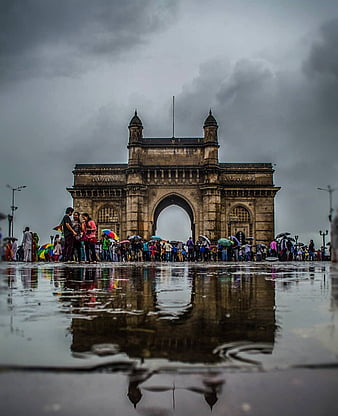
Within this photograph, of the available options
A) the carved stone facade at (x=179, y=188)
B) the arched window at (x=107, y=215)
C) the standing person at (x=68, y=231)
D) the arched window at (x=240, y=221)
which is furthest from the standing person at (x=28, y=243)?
the arched window at (x=240, y=221)

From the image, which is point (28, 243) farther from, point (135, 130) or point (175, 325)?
point (135, 130)

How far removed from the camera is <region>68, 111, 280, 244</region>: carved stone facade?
40.1 m

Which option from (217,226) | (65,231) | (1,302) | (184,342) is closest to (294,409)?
(184,342)

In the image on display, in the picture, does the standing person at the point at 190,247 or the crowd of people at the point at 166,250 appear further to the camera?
the standing person at the point at 190,247

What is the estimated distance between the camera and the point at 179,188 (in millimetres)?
40875

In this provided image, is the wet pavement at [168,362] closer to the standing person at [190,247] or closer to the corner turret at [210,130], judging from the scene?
the standing person at [190,247]

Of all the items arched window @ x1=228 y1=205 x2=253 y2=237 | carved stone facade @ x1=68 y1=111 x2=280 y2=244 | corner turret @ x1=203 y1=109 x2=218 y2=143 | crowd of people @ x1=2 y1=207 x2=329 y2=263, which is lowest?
crowd of people @ x1=2 y1=207 x2=329 y2=263

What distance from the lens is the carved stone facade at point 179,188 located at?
40094 millimetres

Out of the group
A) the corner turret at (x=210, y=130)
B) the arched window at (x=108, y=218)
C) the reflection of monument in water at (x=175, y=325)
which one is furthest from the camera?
the arched window at (x=108, y=218)

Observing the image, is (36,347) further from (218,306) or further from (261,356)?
(218,306)

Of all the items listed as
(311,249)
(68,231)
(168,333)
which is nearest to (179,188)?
(311,249)

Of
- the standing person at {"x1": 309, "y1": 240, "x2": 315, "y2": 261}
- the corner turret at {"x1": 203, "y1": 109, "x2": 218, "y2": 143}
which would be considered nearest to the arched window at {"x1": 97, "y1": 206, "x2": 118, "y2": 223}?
the corner turret at {"x1": 203, "y1": 109, "x2": 218, "y2": 143}

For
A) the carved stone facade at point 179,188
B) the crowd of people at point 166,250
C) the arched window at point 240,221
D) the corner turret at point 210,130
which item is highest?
the corner turret at point 210,130

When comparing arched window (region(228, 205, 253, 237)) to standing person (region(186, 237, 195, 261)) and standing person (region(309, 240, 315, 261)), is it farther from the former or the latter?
standing person (region(186, 237, 195, 261))
